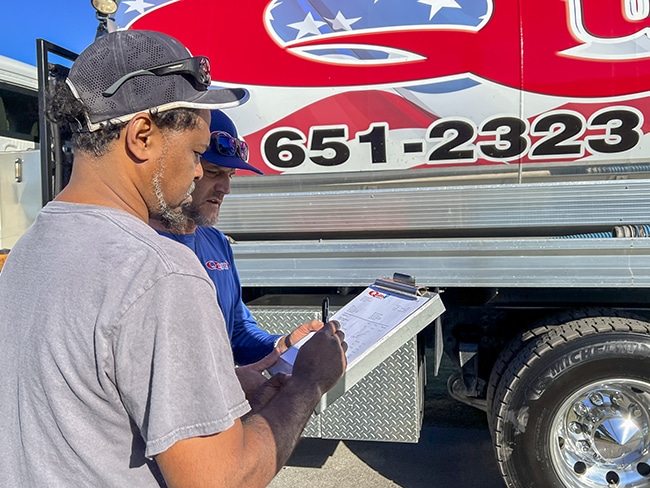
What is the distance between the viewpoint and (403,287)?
175cm

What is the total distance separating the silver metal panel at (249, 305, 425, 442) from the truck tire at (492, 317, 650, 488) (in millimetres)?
422

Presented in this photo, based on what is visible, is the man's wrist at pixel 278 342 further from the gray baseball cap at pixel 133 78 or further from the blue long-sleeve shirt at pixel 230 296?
the gray baseball cap at pixel 133 78

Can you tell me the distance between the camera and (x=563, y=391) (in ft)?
8.74

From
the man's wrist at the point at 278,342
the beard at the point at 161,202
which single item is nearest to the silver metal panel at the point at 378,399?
the man's wrist at the point at 278,342

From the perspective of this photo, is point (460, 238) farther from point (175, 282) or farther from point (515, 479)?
point (175, 282)

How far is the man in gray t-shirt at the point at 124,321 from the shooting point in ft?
2.87

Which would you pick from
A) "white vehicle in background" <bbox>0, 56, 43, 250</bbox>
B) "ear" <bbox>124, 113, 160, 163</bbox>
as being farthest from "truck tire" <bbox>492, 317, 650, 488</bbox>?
"white vehicle in background" <bbox>0, 56, 43, 250</bbox>

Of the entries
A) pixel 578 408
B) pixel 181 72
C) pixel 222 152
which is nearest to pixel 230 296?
pixel 222 152

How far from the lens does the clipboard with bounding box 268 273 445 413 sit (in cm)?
142

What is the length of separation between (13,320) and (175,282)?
1.02ft

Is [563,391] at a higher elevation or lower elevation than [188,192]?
lower

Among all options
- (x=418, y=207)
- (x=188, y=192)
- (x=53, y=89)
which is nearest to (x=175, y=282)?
(x=188, y=192)

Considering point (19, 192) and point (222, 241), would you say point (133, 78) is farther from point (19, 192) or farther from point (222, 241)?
point (19, 192)

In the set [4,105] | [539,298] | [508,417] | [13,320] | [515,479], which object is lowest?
[515,479]
